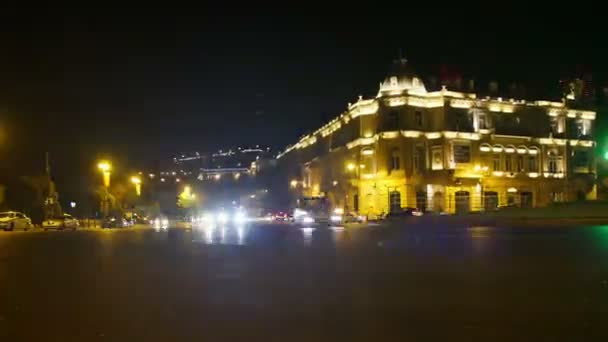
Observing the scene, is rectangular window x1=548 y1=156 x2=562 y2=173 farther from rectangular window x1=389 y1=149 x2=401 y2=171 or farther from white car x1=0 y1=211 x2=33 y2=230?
white car x1=0 y1=211 x2=33 y2=230

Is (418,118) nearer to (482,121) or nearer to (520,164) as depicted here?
(482,121)

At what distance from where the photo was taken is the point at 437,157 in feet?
222

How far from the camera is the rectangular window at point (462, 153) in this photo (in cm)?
6794

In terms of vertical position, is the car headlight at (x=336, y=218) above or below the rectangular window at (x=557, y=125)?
below

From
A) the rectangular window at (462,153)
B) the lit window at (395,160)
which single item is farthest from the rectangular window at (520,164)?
the lit window at (395,160)

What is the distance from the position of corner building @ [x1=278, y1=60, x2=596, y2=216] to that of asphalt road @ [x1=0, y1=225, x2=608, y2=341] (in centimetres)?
4979

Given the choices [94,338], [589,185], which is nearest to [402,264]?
[94,338]

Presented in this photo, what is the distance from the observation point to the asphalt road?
7.68 m

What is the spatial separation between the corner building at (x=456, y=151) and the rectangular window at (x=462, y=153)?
4.6 inches

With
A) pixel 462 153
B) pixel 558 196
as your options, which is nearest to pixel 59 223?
pixel 462 153

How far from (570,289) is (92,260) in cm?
1299

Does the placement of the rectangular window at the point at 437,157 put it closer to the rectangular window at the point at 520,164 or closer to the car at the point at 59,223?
the rectangular window at the point at 520,164

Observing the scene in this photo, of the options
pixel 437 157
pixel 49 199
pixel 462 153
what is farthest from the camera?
pixel 462 153

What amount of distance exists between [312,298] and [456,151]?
2390 inches
